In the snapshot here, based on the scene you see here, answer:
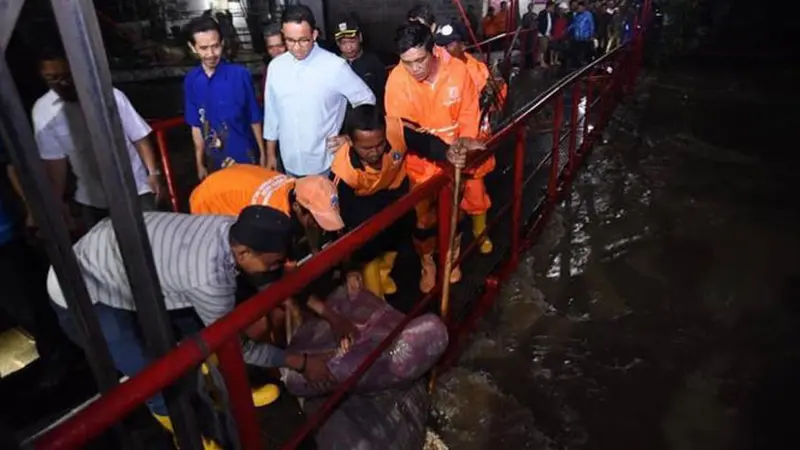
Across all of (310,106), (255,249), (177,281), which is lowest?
(177,281)

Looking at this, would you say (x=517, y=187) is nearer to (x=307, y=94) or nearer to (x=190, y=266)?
(x=307, y=94)

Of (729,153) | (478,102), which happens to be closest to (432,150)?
(478,102)

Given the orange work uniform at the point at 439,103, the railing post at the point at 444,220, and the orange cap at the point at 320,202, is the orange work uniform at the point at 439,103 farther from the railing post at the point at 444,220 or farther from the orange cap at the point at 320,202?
the orange cap at the point at 320,202

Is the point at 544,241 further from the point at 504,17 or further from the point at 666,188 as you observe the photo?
the point at 504,17

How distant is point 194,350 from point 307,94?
7.56 ft

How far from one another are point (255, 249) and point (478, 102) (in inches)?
87.2

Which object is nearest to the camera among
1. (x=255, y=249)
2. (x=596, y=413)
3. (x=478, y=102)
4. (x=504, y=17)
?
(x=255, y=249)

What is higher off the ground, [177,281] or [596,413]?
[177,281]

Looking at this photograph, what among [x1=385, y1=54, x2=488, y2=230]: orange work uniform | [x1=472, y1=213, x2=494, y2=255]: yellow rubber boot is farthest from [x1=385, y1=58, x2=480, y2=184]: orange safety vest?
[x1=472, y1=213, x2=494, y2=255]: yellow rubber boot

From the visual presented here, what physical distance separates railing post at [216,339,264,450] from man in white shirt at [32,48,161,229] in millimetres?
1174

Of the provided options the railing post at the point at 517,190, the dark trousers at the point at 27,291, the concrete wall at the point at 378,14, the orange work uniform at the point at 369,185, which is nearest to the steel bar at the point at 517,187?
the railing post at the point at 517,190

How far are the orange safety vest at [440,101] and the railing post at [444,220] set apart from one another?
2.61ft

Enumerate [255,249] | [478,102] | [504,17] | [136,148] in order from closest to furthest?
[255,249]
[136,148]
[478,102]
[504,17]

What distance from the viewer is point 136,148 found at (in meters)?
3.16
